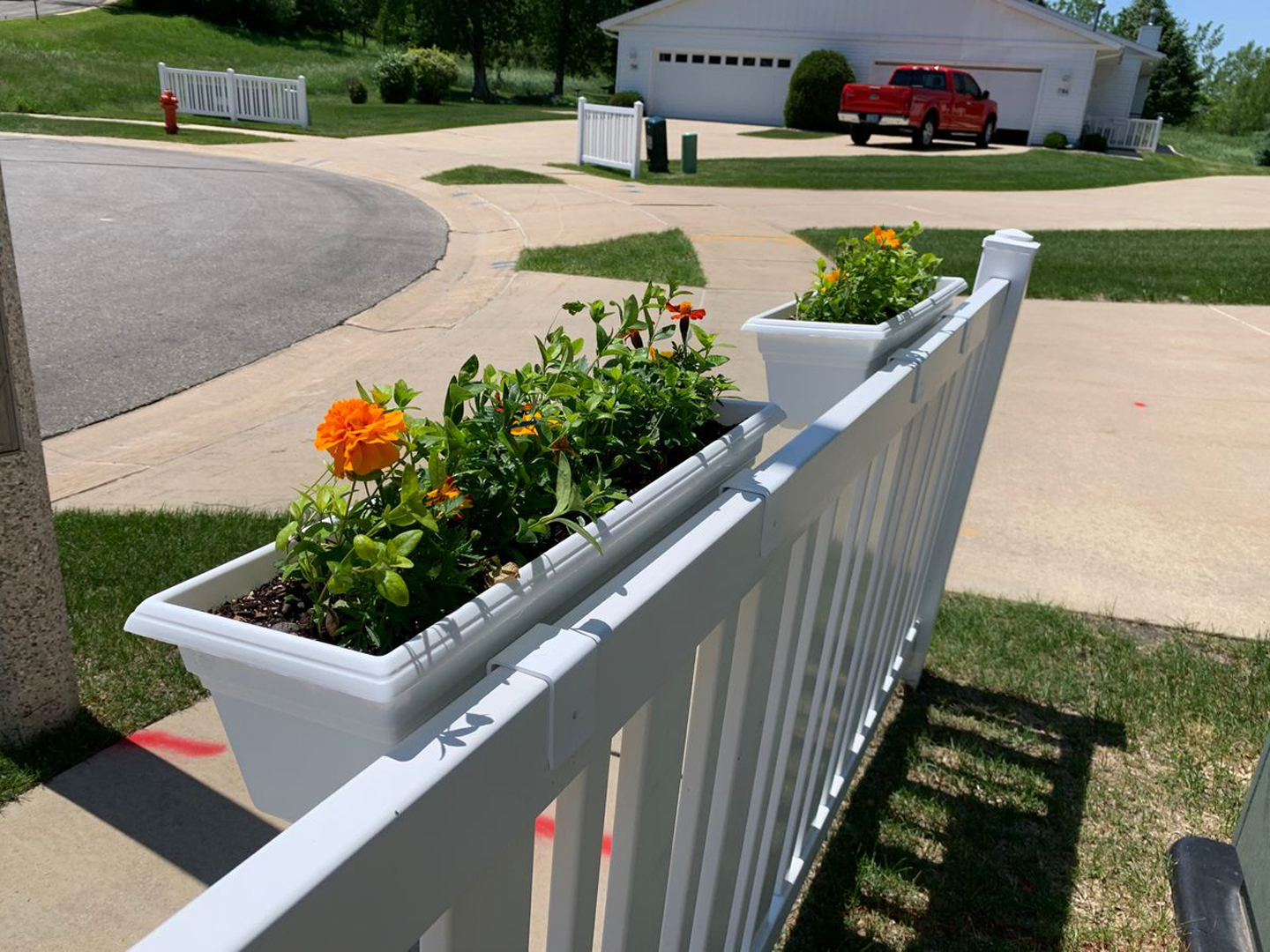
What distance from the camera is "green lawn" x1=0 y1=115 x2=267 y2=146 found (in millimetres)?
19109

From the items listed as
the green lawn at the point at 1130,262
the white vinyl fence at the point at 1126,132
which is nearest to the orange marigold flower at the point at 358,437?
the green lawn at the point at 1130,262

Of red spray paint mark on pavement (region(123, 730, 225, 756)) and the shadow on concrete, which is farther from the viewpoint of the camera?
→ red spray paint mark on pavement (region(123, 730, 225, 756))

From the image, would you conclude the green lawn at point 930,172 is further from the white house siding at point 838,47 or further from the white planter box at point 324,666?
the white planter box at point 324,666

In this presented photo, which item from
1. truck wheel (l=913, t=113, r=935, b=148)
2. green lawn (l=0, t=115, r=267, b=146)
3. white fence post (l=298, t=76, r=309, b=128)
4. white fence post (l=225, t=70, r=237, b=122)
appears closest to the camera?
green lawn (l=0, t=115, r=267, b=146)

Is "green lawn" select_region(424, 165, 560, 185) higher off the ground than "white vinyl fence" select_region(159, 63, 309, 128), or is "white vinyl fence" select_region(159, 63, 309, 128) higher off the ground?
"white vinyl fence" select_region(159, 63, 309, 128)

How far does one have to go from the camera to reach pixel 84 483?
176 inches

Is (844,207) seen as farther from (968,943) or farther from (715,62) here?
(715,62)

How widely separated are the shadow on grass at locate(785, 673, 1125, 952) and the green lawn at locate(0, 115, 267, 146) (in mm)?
18977

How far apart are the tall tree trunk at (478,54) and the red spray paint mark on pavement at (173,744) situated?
129ft

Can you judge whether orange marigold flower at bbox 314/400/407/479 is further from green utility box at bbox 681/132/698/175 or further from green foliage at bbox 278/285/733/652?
green utility box at bbox 681/132/698/175

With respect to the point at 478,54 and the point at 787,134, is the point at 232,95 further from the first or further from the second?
the point at 478,54

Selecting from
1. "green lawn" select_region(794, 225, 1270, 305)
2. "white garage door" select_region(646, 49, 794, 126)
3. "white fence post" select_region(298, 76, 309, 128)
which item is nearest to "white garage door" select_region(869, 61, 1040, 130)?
"white garage door" select_region(646, 49, 794, 126)

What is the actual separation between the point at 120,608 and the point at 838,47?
33.8 m

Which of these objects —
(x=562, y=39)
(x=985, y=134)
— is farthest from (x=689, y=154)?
(x=562, y=39)
